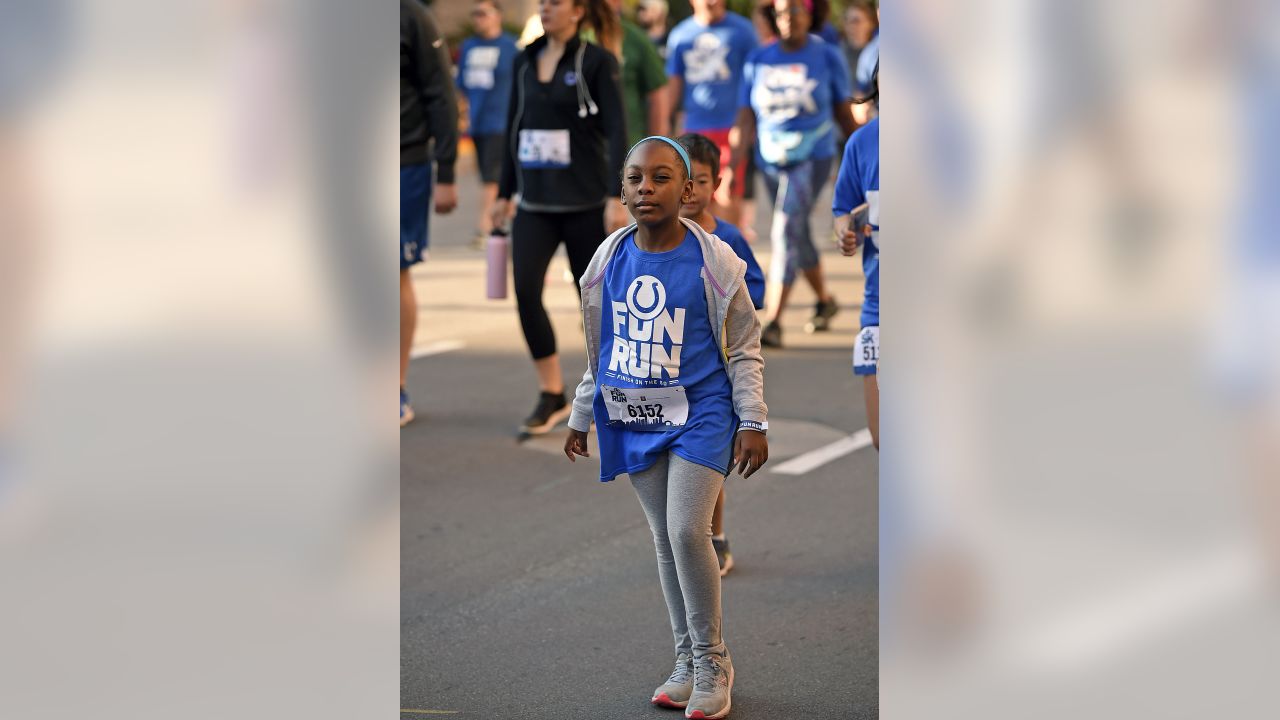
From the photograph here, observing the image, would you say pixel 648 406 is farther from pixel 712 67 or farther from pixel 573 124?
pixel 712 67

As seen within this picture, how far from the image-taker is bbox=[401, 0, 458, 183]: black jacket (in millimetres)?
7492

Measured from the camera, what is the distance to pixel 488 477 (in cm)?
705

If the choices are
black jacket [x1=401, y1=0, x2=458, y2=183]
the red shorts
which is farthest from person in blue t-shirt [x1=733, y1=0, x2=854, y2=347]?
black jacket [x1=401, y1=0, x2=458, y2=183]

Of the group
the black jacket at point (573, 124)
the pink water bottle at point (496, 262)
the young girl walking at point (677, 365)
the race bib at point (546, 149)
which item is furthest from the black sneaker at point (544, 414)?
the young girl walking at point (677, 365)

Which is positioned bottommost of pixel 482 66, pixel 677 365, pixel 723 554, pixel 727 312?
pixel 723 554

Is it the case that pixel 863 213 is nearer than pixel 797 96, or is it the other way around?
pixel 863 213

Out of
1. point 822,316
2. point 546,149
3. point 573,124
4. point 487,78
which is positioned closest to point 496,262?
point 546,149

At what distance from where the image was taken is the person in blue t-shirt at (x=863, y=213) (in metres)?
5.20

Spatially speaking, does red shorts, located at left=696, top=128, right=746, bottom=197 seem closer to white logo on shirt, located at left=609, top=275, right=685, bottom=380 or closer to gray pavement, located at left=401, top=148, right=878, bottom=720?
gray pavement, located at left=401, top=148, right=878, bottom=720

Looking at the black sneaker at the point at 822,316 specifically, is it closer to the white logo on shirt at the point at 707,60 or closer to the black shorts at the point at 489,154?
the white logo on shirt at the point at 707,60

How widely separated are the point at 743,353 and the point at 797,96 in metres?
5.62

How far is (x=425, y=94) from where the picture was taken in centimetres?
759
